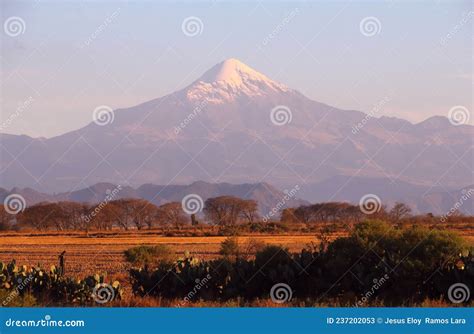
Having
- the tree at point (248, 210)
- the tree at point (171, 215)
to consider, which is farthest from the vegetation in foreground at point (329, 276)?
the tree at point (248, 210)

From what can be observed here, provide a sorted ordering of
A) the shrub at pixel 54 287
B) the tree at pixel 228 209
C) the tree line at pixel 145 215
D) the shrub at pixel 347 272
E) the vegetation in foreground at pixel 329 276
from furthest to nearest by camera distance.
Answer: the tree at pixel 228 209
the tree line at pixel 145 215
the shrub at pixel 54 287
the shrub at pixel 347 272
the vegetation in foreground at pixel 329 276

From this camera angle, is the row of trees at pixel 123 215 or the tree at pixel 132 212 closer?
the row of trees at pixel 123 215

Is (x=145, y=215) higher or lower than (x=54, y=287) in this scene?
higher

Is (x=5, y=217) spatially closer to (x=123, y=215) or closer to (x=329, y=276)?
(x=123, y=215)

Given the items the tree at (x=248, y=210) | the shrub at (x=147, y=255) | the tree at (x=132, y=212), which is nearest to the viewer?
the shrub at (x=147, y=255)

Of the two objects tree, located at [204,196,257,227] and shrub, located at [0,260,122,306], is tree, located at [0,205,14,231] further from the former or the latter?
shrub, located at [0,260,122,306]

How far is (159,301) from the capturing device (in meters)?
16.7

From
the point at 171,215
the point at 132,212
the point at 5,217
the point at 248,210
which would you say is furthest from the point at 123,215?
the point at 248,210

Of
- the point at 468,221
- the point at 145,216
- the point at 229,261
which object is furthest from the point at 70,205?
the point at 229,261

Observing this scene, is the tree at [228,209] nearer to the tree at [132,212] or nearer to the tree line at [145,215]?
the tree line at [145,215]

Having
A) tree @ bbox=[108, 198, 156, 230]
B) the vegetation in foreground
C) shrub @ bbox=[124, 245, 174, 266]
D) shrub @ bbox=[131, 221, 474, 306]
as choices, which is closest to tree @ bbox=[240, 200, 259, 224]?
tree @ bbox=[108, 198, 156, 230]

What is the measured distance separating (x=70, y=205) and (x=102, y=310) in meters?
95.5

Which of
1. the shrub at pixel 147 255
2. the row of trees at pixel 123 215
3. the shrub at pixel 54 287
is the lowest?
the shrub at pixel 54 287

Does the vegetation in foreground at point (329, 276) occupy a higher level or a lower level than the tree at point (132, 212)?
lower
